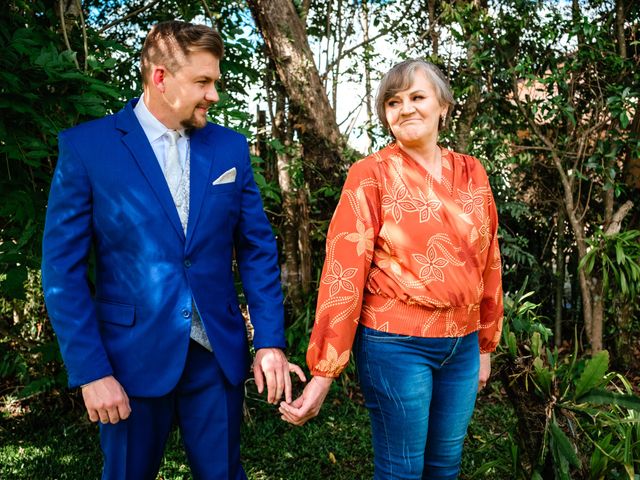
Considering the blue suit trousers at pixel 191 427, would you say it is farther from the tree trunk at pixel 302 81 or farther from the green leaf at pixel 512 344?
the tree trunk at pixel 302 81

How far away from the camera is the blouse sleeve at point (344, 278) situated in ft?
6.49

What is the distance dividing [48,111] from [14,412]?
2789 millimetres

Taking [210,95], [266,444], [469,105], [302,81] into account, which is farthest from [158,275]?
[469,105]

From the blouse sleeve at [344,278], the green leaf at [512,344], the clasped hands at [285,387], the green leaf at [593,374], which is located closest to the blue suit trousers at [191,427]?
the clasped hands at [285,387]

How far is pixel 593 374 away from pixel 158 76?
7.11ft

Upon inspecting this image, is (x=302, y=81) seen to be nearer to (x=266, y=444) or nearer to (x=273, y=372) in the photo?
(x=266, y=444)

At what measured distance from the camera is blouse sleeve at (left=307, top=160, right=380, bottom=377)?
1.98 m

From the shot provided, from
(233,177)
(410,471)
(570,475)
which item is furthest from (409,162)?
(570,475)

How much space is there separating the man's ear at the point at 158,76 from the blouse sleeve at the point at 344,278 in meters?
0.66

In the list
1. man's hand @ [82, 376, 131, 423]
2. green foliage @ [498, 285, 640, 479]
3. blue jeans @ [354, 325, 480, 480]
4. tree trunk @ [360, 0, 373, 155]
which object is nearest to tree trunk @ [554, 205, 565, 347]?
tree trunk @ [360, 0, 373, 155]

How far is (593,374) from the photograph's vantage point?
276cm

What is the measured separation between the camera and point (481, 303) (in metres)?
2.35

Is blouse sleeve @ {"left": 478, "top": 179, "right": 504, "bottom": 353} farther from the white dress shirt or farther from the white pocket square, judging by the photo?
the white dress shirt

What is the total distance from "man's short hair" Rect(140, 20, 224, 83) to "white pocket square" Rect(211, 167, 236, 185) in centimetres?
34
